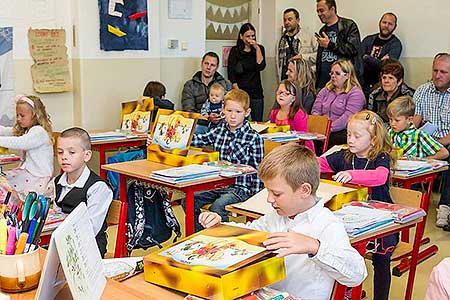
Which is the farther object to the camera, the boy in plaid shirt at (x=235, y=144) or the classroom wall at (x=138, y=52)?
the classroom wall at (x=138, y=52)

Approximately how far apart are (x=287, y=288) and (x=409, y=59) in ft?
17.6

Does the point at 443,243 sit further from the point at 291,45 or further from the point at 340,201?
the point at 291,45

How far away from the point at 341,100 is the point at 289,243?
173 inches

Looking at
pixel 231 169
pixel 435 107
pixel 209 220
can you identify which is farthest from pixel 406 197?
pixel 435 107

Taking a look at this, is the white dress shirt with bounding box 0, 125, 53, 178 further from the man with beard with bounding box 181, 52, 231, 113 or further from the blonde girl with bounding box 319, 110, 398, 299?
the man with beard with bounding box 181, 52, 231, 113

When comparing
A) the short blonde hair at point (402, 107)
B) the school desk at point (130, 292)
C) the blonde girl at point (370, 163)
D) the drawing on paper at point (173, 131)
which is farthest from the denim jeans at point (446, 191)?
the school desk at point (130, 292)

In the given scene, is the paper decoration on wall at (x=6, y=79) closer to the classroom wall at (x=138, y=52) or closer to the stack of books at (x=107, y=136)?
the classroom wall at (x=138, y=52)

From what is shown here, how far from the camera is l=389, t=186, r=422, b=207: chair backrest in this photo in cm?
291

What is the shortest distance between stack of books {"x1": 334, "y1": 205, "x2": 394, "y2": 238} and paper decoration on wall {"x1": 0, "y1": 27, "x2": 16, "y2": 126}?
3523mm

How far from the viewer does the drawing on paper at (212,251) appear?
1.56 meters

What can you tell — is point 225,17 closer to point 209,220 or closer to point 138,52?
point 138,52

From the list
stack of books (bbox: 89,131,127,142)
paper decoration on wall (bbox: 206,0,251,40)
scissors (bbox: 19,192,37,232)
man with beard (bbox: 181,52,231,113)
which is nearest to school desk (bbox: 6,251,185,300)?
scissors (bbox: 19,192,37,232)

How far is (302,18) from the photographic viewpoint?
759 centimetres

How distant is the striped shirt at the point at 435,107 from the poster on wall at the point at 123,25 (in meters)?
2.61
